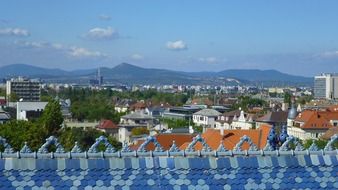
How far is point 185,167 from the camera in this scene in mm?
7941

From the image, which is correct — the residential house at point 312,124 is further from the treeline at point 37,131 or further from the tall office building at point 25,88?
the tall office building at point 25,88

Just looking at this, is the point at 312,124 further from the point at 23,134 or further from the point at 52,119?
the point at 23,134

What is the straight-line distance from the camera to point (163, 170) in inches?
312

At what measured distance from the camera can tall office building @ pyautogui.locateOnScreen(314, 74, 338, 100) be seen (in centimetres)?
17171

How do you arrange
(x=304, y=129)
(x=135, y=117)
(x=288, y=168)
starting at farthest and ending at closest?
(x=135, y=117) → (x=304, y=129) → (x=288, y=168)

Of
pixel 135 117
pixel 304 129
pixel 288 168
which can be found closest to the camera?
pixel 288 168

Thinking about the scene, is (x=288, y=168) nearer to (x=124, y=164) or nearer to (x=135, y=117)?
(x=124, y=164)

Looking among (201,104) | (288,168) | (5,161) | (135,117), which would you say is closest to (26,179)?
(5,161)

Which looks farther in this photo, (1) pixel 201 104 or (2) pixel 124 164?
(1) pixel 201 104

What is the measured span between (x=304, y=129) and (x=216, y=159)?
169 feet

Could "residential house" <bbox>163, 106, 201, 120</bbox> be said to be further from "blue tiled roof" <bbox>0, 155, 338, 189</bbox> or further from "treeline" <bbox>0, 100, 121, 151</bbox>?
"blue tiled roof" <bbox>0, 155, 338, 189</bbox>

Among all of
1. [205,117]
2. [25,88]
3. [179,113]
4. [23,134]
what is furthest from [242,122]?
[25,88]

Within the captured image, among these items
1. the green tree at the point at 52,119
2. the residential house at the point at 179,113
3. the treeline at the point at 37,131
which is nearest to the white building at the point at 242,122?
the residential house at the point at 179,113

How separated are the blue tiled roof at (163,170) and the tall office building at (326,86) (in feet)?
532
